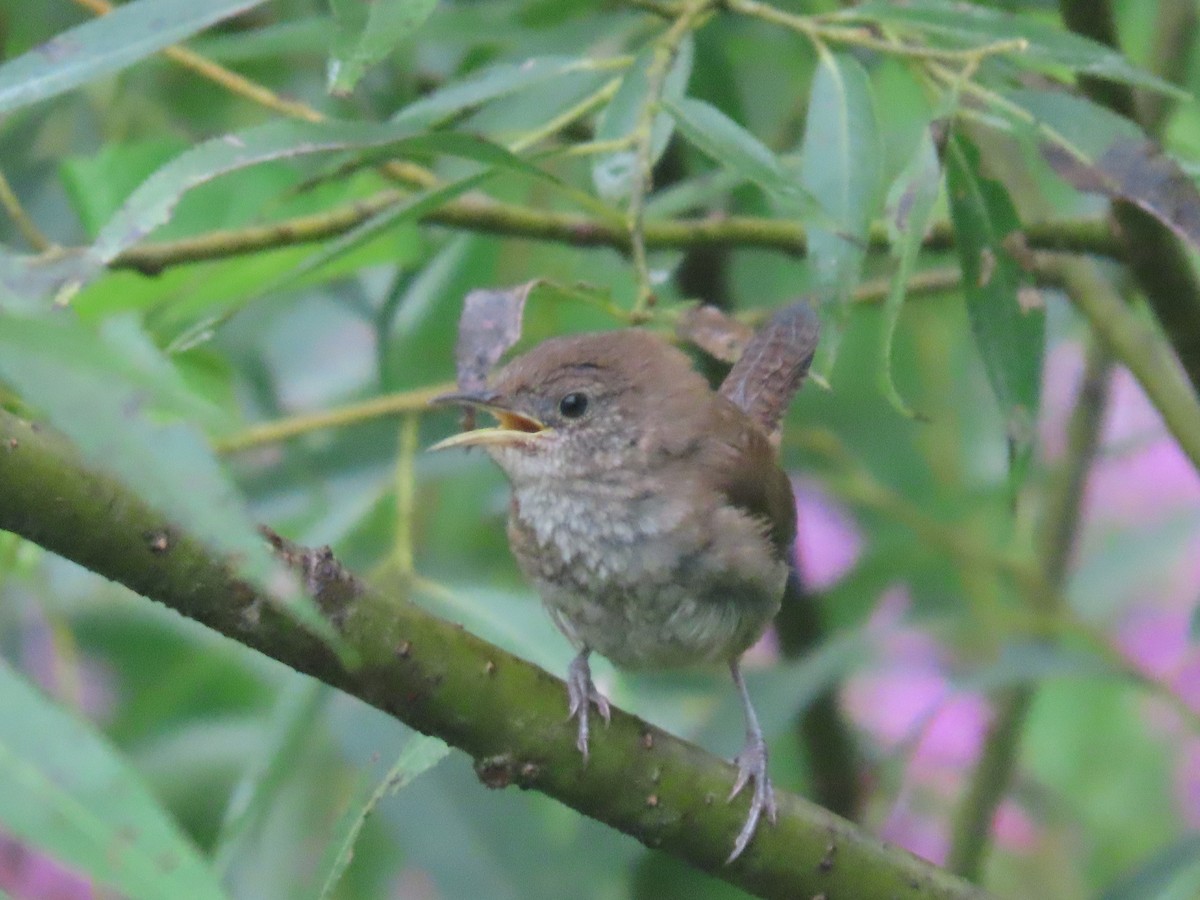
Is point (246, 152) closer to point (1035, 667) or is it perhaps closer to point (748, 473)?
point (748, 473)

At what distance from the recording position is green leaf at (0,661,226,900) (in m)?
1.01

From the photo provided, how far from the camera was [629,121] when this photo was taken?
7.32 ft

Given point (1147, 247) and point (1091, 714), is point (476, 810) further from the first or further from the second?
point (1091, 714)

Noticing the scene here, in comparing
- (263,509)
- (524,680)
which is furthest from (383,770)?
(524,680)

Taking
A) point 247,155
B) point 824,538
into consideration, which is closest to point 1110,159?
point 247,155

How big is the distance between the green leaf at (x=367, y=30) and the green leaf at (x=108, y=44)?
110 millimetres

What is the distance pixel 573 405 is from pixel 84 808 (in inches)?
68.8

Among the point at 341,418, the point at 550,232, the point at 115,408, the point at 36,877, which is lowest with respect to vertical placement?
the point at 36,877

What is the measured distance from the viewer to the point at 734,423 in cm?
264

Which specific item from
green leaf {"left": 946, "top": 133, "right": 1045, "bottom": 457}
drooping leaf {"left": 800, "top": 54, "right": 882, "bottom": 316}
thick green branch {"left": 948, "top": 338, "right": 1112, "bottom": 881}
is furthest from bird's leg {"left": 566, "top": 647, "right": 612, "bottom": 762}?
thick green branch {"left": 948, "top": 338, "right": 1112, "bottom": 881}

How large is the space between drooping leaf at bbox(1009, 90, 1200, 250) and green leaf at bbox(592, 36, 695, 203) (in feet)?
1.49

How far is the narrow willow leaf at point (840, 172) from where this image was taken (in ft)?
6.55

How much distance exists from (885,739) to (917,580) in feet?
3.10

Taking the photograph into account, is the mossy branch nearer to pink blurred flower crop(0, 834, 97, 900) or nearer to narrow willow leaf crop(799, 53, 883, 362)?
narrow willow leaf crop(799, 53, 883, 362)
